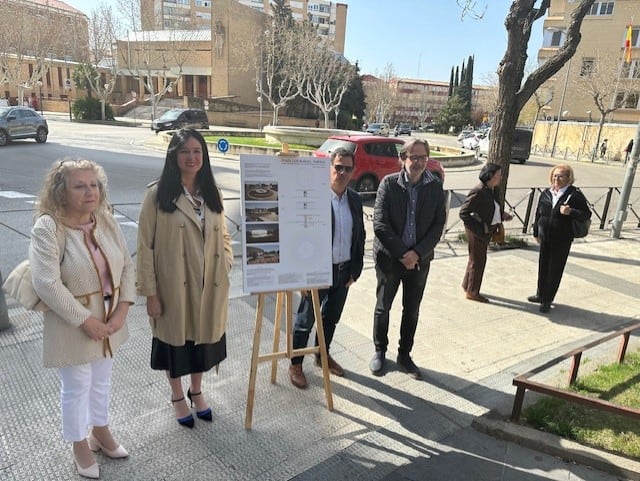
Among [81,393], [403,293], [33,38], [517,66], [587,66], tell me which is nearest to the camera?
[81,393]

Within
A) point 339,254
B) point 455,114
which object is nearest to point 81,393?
point 339,254

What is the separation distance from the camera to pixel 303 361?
3900mm

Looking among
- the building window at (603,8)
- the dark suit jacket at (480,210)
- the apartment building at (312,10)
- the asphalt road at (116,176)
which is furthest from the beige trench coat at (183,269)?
the apartment building at (312,10)

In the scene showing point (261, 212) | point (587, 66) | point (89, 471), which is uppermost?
point (587, 66)

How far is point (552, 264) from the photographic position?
5.28m

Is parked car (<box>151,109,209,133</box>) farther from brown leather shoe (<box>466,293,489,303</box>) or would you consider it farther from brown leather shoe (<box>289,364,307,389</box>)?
brown leather shoe (<box>289,364,307,389</box>)

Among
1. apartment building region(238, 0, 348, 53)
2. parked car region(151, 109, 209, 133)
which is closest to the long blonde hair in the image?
parked car region(151, 109, 209, 133)

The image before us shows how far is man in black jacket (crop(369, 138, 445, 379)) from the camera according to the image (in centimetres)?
357

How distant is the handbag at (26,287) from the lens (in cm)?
219

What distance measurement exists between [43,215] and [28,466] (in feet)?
4.67

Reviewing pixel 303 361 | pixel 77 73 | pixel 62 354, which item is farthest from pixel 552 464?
pixel 77 73

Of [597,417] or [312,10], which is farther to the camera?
[312,10]

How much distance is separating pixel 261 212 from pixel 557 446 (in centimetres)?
247

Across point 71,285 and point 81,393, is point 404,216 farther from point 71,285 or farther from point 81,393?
point 81,393
